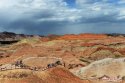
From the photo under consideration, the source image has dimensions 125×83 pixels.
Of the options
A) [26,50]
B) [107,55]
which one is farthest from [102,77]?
[26,50]

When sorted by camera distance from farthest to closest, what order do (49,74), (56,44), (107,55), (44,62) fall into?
(56,44) < (107,55) < (44,62) < (49,74)

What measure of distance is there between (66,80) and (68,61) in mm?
29236

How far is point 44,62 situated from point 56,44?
69606 mm

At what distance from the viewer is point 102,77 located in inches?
2031

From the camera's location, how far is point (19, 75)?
124ft

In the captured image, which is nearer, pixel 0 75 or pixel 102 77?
pixel 0 75

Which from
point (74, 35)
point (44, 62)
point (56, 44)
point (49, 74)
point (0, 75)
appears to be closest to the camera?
point (0, 75)

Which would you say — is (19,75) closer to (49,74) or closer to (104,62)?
(49,74)

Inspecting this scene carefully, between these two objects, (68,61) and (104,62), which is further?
(68,61)

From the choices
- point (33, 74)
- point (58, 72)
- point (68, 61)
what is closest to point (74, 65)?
point (68, 61)

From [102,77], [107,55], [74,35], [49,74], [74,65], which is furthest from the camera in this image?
[74,35]

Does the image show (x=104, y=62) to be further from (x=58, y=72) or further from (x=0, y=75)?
(x=0, y=75)

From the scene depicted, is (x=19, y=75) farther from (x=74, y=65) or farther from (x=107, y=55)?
(x=107, y=55)

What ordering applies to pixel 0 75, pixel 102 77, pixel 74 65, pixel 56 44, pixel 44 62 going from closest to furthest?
1. pixel 0 75
2. pixel 102 77
3. pixel 44 62
4. pixel 74 65
5. pixel 56 44
